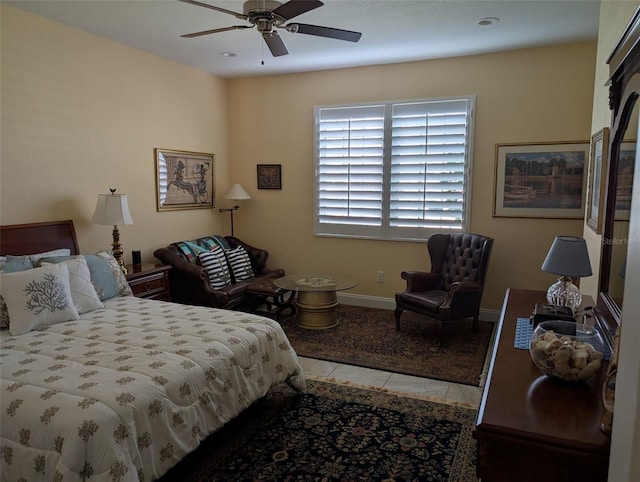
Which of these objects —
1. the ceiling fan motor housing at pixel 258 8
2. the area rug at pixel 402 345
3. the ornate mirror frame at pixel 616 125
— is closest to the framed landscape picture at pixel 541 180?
the area rug at pixel 402 345

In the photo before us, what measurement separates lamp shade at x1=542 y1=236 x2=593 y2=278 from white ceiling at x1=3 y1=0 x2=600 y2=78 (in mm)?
2043

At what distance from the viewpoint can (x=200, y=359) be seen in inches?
94.4

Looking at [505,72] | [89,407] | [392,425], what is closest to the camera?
[89,407]

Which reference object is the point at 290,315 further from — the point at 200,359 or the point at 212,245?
the point at 200,359

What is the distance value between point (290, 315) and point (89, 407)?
3.36 m

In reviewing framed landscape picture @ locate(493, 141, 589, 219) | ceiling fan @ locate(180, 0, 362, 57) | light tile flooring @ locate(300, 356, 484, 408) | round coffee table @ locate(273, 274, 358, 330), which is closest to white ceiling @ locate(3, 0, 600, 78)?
ceiling fan @ locate(180, 0, 362, 57)

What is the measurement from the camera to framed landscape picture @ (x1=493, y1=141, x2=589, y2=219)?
174 inches

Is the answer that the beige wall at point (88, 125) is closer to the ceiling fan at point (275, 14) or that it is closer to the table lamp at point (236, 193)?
the table lamp at point (236, 193)

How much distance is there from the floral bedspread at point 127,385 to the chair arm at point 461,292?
69.4 inches

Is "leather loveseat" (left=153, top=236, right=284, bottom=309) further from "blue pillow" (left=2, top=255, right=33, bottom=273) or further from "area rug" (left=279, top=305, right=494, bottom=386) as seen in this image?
"blue pillow" (left=2, top=255, right=33, bottom=273)

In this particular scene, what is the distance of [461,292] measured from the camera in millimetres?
4188

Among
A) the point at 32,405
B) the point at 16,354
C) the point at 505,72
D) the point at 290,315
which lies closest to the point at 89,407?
the point at 32,405

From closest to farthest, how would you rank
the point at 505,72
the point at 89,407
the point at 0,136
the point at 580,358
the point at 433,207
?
the point at 580,358, the point at 89,407, the point at 0,136, the point at 505,72, the point at 433,207

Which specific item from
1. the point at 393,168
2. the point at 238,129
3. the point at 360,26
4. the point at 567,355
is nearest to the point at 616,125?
the point at 567,355
